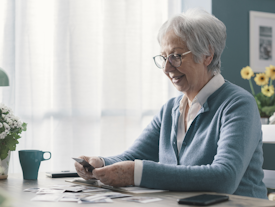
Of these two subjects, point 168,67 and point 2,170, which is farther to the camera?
point 168,67

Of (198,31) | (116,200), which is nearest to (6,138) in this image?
(116,200)

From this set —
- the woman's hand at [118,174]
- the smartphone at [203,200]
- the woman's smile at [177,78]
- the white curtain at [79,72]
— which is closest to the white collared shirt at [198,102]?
the woman's smile at [177,78]

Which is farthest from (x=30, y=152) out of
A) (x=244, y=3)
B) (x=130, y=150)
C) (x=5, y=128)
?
(x=244, y=3)

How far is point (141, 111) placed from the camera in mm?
2752

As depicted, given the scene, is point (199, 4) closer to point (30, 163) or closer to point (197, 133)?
point (197, 133)

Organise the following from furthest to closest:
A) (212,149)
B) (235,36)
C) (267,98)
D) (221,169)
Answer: (235,36) → (267,98) → (212,149) → (221,169)

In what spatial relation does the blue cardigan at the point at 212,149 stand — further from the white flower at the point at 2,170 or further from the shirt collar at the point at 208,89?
the white flower at the point at 2,170

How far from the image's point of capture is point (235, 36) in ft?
9.57

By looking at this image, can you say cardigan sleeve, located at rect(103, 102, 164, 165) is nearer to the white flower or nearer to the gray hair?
the gray hair

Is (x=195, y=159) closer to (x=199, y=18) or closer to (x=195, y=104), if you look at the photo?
(x=195, y=104)

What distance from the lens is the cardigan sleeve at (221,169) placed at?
3.35 ft

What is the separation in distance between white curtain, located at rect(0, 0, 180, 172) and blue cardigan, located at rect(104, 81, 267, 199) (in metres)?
1.03

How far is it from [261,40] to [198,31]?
1.82 metres

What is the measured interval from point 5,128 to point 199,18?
0.87m
